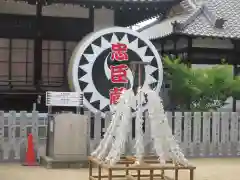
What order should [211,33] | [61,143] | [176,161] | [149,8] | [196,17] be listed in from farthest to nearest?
[196,17] < [211,33] < [149,8] < [61,143] < [176,161]

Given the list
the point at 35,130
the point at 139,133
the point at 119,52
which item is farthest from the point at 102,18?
the point at 139,133

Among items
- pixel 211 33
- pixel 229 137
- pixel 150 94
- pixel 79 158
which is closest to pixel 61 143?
pixel 79 158

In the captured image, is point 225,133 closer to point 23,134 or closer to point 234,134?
point 234,134

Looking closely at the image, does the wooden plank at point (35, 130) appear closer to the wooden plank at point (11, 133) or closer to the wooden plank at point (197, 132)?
the wooden plank at point (11, 133)

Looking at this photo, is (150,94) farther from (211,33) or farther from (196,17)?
(196,17)

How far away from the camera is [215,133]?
14570 mm

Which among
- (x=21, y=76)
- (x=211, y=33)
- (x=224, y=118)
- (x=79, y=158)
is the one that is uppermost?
(x=211, y=33)

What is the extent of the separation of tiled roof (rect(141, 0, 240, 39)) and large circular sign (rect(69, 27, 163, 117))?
4.37m

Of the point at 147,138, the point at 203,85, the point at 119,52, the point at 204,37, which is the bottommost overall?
the point at 147,138

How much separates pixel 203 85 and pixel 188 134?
2694 mm

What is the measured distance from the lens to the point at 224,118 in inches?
576

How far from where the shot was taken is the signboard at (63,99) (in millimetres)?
12320

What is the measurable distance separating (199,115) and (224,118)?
33.1 inches

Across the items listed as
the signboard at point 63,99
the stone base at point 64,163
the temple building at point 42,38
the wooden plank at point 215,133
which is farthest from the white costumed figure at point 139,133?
the temple building at point 42,38
